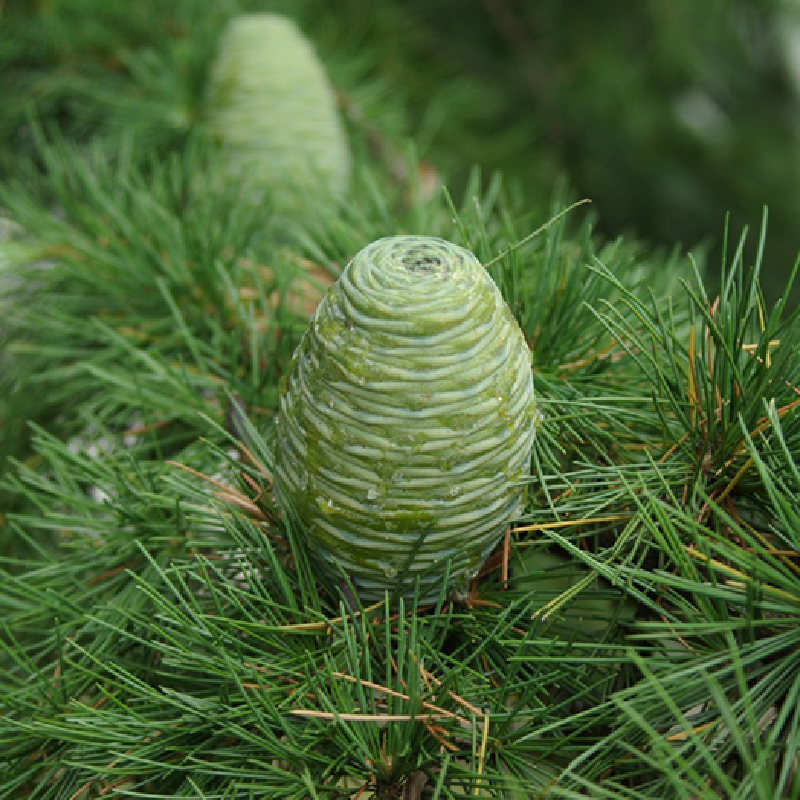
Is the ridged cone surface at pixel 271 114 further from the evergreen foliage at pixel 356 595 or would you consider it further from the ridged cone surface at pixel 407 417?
the ridged cone surface at pixel 407 417

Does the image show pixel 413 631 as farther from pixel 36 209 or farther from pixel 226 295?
pixel 36 209

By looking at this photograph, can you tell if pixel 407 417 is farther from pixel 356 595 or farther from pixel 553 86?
pixel 553 86

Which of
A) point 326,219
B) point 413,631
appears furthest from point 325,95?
point 413,631

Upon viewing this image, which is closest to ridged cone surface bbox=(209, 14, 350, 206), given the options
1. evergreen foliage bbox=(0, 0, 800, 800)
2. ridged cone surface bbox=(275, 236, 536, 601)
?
evergreen foliage bbox=(0, 0, 800, 800)

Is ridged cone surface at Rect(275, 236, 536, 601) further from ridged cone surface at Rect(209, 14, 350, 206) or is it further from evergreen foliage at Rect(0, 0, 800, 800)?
ridged cone surface at Rect(209, 14, 350, 206)

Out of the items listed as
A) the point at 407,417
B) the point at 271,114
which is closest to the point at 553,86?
the point at 271,114

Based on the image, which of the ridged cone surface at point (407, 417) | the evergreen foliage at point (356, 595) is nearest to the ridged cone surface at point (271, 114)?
the evergreen foliage at point (356, 595)
